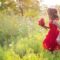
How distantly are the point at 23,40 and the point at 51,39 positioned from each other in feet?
0.47

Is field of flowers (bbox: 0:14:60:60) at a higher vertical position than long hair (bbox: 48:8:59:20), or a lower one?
lower

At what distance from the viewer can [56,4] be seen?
2.41 metres

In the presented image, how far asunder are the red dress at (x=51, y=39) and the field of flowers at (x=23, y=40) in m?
0.02

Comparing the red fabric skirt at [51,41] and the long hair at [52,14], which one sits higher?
the long hair at [52,14]

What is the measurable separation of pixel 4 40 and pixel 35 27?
0.57 ft

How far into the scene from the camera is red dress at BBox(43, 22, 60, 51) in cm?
242

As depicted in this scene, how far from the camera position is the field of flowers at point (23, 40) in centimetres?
243

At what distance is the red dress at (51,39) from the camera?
2.42m

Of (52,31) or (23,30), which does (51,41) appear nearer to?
(52,31)

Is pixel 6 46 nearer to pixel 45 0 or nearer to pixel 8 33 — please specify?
pixel 8 33

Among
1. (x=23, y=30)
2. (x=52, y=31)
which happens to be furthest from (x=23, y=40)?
(x=52, y=31)

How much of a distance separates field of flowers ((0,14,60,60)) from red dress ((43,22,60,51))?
0.07 ft

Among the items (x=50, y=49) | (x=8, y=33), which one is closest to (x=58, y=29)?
(x=50, y=49)

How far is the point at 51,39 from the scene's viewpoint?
2.43 metres
